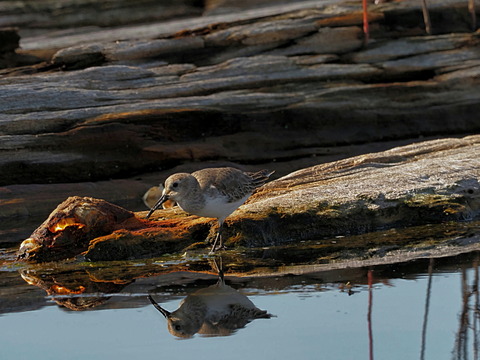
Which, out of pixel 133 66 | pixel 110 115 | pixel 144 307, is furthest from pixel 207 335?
pixel 133 66

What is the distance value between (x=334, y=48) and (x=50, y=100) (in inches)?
149

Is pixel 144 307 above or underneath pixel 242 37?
underneath

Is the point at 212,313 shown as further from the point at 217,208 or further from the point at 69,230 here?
the point at 69,230

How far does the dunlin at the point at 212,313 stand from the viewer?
590cm

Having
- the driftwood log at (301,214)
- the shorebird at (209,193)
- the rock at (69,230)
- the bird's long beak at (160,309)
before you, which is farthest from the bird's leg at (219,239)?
the bird's long beak at (160,309)

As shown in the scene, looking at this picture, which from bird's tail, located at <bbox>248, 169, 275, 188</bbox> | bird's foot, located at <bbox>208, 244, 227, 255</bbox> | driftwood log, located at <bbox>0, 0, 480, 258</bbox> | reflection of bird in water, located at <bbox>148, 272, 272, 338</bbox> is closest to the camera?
reflection of bird in water, located at <bbox>148, 272, 272, 338</bbox>

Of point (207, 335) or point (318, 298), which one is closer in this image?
point (207, 335)

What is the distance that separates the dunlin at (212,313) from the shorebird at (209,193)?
109 cm

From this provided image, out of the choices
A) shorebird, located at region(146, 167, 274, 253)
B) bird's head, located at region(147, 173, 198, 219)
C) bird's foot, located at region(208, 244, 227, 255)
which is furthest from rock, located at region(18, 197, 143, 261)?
bird's foot, located at region(208, 244, 227, 255)

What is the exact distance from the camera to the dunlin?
5902 millimetres

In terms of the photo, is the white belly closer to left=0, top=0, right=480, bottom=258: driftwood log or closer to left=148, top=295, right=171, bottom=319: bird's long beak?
left=148, top=295, right=171, bottom=319: bird's long beak

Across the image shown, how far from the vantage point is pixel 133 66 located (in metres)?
11.6

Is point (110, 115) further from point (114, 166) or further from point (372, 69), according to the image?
point (372, 69)

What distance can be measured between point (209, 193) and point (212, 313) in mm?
1724
